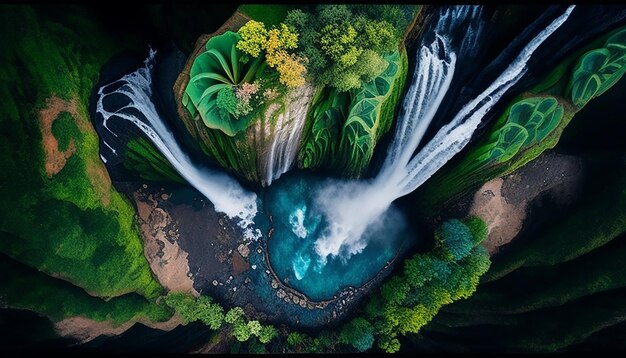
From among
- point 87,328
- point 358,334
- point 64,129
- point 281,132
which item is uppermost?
point 281,132

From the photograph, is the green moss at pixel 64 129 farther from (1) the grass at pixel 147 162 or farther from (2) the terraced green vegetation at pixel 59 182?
(1) the grass at pixel 147 162

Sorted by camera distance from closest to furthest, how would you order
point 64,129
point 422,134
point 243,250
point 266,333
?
point 64,129, point 422,134, point 266,333, point 243,250

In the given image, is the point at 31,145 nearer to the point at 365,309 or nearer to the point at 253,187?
the point at 253,187

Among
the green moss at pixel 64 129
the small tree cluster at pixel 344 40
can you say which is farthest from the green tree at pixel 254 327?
the small tree cluster at pixel 344 40

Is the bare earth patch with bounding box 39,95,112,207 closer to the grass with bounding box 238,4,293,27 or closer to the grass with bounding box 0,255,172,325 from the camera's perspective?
the grass with bounding box 0,255,172,325

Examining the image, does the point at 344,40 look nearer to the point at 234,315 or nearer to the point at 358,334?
the point at 358,334

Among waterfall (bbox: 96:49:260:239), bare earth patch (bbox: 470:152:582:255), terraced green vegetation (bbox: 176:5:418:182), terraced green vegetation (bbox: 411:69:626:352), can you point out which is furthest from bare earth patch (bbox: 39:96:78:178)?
terraced green vegetation (bbox: 411:69:626:352)

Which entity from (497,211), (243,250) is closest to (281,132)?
(243,250)
